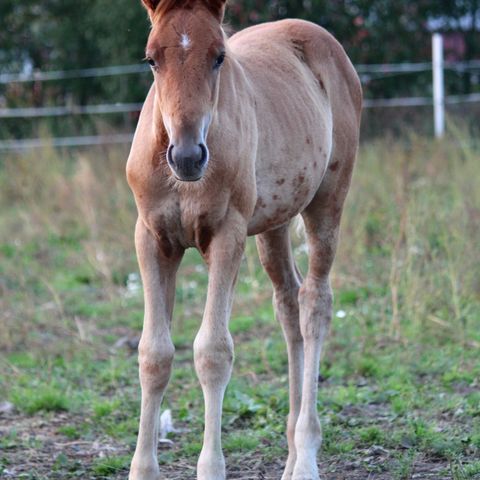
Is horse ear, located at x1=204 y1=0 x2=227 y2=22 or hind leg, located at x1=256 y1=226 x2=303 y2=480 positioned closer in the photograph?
horse ear, located at x1=204 y1=0 x2=227 y2=22

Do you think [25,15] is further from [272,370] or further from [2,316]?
[272,370]

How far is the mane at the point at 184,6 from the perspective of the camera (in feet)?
13.1

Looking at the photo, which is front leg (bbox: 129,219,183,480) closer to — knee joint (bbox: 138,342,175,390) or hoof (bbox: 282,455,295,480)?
knee joint (bbox: 138,342,175,390)

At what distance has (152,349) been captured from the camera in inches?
163

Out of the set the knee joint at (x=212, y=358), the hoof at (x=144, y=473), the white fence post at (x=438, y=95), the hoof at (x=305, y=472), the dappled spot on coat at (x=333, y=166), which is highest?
the white fence post at (x=438, y=95)

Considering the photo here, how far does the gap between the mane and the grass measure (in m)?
2.14

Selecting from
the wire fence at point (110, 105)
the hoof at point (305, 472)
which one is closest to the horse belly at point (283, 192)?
the hoof at point (305, 472)

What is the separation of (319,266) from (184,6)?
66.1 inches

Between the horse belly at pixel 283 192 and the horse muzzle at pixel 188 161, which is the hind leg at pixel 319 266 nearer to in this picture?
the horse belly at pixel 283 192

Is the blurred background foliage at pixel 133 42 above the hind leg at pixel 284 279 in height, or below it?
above

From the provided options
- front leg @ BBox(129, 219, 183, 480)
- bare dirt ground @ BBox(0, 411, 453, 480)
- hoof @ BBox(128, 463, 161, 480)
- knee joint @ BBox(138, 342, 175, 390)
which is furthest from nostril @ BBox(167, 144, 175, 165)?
bare dirt ground @ BBox(0, 411, 453, 480)

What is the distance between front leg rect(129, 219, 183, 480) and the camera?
4145mm

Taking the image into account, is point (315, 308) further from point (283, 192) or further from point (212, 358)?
point (212, 358)

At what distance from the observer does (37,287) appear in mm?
8609
